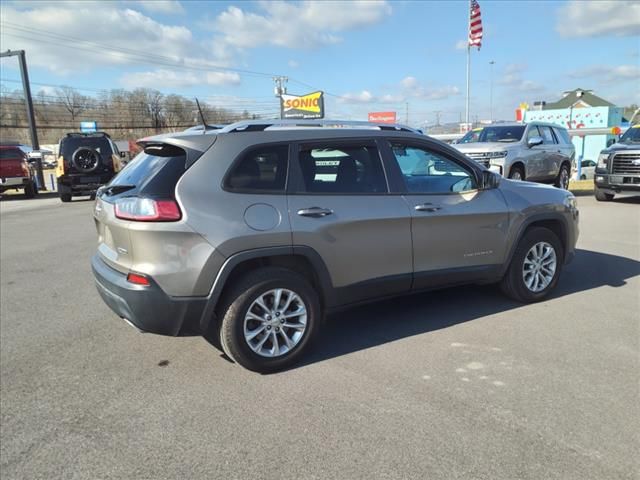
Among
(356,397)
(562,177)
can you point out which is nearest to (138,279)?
(356,397)

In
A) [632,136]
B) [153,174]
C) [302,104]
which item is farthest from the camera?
[302,104]

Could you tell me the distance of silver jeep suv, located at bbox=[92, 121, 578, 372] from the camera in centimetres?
334

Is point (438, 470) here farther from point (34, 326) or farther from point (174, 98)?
point (174, 98)

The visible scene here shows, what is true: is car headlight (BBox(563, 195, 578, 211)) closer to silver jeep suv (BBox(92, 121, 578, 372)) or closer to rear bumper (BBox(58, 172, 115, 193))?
silver jeep suv (BBox(92, 121, 578, 372))

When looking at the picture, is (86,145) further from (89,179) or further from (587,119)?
(587,119)

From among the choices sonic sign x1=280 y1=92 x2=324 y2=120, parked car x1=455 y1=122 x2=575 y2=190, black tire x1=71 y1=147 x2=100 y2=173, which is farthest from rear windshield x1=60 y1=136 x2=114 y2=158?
sonic sign x1=280 y1=92 x2=324 y2=120

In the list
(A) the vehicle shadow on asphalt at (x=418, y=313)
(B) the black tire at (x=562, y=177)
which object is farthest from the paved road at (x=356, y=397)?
(B) the black tire at (x=562, y=177)

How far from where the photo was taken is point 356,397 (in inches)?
129

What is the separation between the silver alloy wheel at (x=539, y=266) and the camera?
493 centimetres

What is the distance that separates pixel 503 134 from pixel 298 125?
10080 millimetres

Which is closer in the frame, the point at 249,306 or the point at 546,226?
the point at 249,306

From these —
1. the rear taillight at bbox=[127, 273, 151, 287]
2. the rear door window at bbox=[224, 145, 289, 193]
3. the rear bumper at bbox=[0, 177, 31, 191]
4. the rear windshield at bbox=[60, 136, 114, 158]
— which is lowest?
the rear taillight at bbox=[127, 273, 151, 287]

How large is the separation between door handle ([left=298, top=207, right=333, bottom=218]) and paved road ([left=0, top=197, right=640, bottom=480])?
3.74 ft

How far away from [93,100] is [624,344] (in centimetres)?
7709
